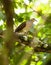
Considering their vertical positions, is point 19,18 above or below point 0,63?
above

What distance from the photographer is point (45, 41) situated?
150cm

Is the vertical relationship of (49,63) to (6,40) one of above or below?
above

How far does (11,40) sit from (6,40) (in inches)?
0.6

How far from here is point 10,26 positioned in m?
0.37

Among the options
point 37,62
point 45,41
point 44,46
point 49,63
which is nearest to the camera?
point 49,63

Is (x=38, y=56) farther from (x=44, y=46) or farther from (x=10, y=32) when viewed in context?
(x=10, y=32)

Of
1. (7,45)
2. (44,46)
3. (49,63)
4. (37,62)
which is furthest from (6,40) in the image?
(37,62)

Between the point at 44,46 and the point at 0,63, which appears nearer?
the point at 0,63

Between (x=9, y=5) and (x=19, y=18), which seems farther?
(x=19, y=18)

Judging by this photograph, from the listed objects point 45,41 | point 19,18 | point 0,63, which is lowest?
point 0,63

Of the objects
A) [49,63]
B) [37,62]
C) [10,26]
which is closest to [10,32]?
[10,26]

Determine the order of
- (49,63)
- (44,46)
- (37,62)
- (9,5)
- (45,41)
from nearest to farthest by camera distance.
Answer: (9,5)
(49,63)
(44,46)
(45,41)
(37,62)

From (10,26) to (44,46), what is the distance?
1.02 metres

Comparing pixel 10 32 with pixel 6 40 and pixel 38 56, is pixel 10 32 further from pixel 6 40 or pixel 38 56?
pixel 38 56
